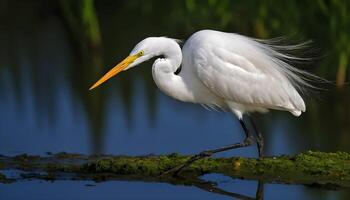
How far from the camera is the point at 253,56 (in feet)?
23.3

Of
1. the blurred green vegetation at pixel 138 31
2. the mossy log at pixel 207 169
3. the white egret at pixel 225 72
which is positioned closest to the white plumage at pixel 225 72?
the white egret at pixel 225 72

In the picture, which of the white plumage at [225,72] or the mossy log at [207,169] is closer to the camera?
the white plumage at [225,72]

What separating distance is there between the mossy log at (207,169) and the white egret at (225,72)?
17 cm

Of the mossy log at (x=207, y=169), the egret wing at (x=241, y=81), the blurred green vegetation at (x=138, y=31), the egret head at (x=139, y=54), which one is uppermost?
the blurred green vegetation at (x=138, y=31)

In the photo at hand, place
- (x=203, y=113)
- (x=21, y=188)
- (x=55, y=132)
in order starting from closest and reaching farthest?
(x=21, y=188)
(x=55, y=132)
(x=203, y=113)

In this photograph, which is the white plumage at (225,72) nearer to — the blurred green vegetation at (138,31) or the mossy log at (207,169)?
the mossy log at (207,169)

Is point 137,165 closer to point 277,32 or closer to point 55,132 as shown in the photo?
point 55,132

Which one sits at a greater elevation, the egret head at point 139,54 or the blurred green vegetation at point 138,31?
the blurred green vegetation at point 138,31

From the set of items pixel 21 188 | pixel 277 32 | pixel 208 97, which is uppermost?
pixel 277 32

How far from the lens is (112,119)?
33.7 feet

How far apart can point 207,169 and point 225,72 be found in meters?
0.78

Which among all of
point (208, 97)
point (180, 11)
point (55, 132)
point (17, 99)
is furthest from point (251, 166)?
point (180, 11)

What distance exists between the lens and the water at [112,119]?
6891 millimetres

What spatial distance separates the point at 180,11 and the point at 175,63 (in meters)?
8.47
